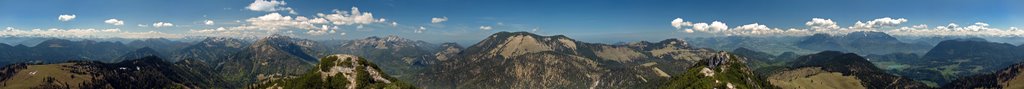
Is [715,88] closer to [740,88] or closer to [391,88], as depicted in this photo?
[740,88]

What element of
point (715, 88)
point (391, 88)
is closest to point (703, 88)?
point (715, 88)

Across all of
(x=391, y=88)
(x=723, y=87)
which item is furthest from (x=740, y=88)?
(x=391, y=88)

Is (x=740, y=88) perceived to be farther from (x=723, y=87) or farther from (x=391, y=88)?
(x=391, y=88)

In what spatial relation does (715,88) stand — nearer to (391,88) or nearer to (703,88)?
(703,88)

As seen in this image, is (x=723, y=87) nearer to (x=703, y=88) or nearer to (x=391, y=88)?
(x=703, y=88)

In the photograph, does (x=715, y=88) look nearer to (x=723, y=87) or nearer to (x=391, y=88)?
(x=723, y=87)

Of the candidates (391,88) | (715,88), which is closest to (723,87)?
(715,88)
